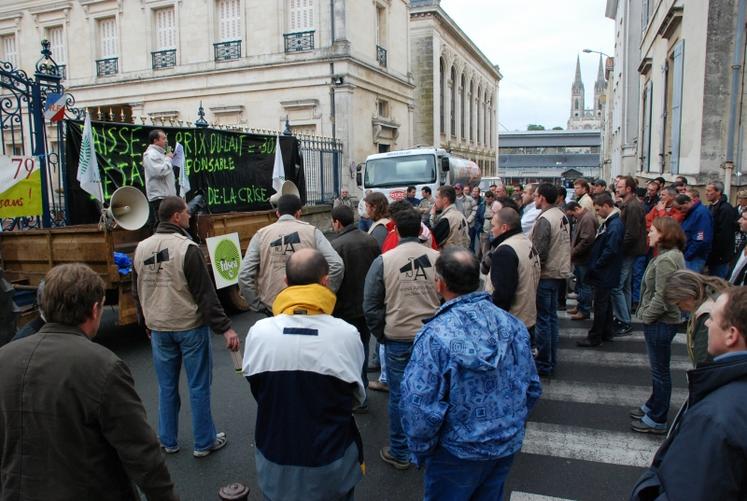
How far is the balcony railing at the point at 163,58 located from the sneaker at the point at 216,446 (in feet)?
75.1

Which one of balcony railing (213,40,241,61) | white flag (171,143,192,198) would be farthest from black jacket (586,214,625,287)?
balcony railing (213,40,241,61)

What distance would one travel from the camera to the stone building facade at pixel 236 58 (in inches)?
860

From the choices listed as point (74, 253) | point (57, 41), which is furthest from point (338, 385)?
point (57, 41)

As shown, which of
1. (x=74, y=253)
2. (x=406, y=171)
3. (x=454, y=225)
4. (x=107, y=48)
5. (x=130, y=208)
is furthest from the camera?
(x=107, y=48)

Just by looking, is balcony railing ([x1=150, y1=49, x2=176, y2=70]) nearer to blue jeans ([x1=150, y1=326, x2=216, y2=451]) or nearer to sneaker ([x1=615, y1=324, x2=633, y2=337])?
sneaker ([x1=615, y1=324, x2=633, y2=337])

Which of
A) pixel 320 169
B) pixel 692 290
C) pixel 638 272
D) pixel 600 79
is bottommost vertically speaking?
pixel 638 272

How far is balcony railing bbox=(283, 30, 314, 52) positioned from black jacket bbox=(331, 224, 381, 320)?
18844 millimetres

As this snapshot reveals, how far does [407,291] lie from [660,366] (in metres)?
2.33

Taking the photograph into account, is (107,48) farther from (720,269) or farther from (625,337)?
(720,269)

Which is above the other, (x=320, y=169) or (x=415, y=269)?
(x=320, y=169)

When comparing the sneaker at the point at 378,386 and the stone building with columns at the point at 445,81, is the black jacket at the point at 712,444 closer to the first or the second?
the sneaker at the point at 378,386

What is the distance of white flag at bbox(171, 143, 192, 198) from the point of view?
883 cm

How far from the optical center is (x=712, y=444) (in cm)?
167

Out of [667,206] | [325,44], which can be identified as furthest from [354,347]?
[325,44]
